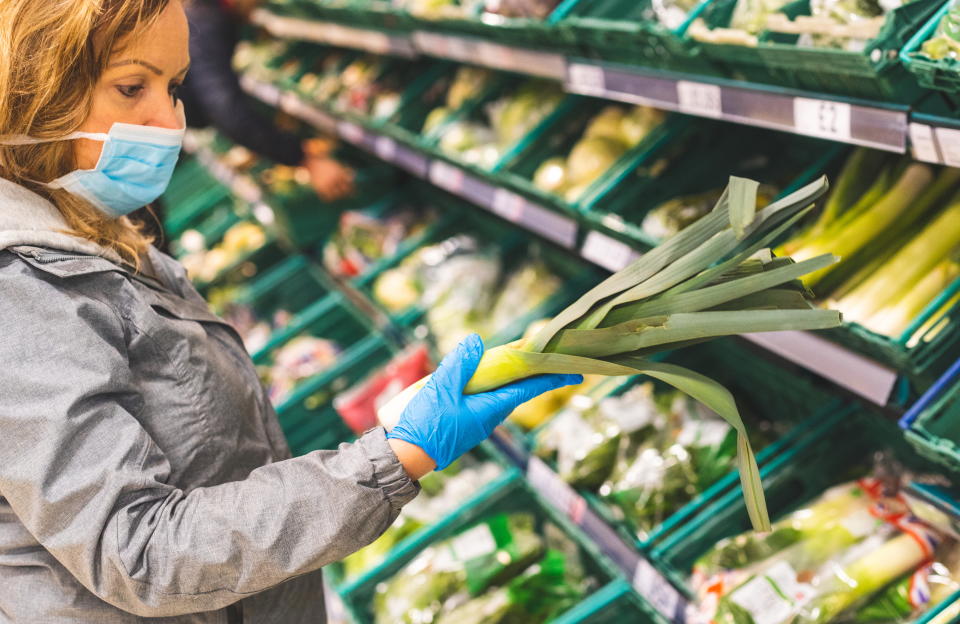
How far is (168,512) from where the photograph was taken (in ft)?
3.96

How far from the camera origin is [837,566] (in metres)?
1.71

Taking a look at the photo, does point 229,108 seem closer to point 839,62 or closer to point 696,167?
point 696,167

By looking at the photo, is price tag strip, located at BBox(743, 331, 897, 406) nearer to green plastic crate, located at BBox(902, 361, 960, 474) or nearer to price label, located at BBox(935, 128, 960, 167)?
green plastic crate, located at BBox(902, 361, 960, 474)

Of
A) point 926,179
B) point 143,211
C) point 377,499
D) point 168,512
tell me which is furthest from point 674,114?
point 168,512

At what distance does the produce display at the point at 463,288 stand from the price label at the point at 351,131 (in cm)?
63

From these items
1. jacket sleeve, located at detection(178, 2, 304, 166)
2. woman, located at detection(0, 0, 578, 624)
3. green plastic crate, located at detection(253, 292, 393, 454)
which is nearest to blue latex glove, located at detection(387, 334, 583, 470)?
woman, located at detection(0, 0, 578, 624)

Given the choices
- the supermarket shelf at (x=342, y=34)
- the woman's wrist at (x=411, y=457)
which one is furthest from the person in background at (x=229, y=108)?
the woman's wrist at (x=411, y=457)

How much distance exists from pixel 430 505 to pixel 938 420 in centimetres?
171

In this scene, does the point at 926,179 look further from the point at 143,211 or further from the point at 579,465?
the point at 143,211

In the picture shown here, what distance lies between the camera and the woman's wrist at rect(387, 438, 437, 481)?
1254 mm

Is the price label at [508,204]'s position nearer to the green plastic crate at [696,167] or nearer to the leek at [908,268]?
the green plastic crate at [696,167]

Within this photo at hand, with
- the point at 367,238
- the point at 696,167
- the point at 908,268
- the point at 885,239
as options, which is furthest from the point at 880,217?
the point at 367,238

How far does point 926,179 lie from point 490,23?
4.04 feet

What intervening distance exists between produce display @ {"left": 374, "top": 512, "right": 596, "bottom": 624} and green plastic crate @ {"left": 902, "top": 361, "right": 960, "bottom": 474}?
111 cm
